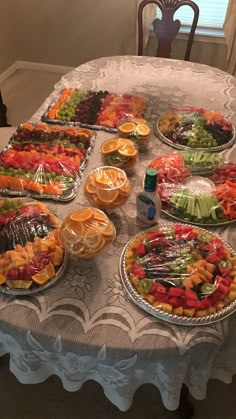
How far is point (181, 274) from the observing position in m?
0.86

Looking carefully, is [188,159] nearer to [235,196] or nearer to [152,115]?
[235,196]

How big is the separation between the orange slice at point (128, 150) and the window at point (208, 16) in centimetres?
206

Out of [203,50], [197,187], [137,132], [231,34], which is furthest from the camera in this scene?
[203,50]

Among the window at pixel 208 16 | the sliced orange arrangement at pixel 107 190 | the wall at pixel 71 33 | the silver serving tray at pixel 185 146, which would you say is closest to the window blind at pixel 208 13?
the window at pixel 208 16

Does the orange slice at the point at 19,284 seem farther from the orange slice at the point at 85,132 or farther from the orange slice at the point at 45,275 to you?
the orange slice at the point at 85,132

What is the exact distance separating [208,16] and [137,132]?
2.00m

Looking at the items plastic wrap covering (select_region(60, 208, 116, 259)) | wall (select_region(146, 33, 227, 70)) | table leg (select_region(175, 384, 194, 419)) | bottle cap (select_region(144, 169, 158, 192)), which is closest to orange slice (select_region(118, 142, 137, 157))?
bottle cap (select_region(144, 169, 158, 192))

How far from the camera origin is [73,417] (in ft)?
4.42

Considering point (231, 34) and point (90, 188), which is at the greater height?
point (231, 34)

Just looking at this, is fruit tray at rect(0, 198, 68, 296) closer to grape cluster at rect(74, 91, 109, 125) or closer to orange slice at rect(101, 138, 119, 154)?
orange slice at rect(101, 138, 119, 154)

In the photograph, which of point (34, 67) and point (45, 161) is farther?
point (34, 67)

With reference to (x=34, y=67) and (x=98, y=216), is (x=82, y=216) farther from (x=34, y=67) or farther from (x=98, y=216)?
(x=34, y=67)

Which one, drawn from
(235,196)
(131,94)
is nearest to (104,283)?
(235,196)

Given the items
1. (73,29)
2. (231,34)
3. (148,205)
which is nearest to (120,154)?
(148,205)
